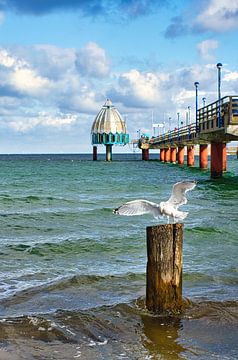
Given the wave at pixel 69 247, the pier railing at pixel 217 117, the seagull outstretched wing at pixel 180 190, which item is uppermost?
the pier railing at pixel 217 117

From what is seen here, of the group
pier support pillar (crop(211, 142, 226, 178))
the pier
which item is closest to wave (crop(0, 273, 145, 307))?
the pier

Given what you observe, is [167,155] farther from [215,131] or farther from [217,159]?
[215,131]

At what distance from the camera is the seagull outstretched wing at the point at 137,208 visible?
9109 millimetres

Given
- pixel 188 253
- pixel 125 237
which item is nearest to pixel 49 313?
pixel 188 253

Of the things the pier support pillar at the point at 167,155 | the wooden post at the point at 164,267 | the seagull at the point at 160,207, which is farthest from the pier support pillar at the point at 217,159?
the pier support pillar at the point at 167,155

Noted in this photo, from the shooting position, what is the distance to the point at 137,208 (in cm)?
918

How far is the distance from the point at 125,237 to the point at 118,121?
92.9 metres

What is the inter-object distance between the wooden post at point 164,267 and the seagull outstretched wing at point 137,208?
829 mm

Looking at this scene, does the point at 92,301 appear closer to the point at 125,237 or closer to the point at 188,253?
the point at 188,253

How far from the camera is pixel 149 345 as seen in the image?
7.44 m

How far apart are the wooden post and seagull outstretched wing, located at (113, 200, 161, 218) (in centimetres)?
83

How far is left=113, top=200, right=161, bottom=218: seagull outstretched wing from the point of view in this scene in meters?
9.11

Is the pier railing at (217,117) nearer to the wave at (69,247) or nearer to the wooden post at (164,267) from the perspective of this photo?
the wave at (69,247)

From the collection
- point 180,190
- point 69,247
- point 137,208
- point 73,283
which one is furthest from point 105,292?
point 69,247
